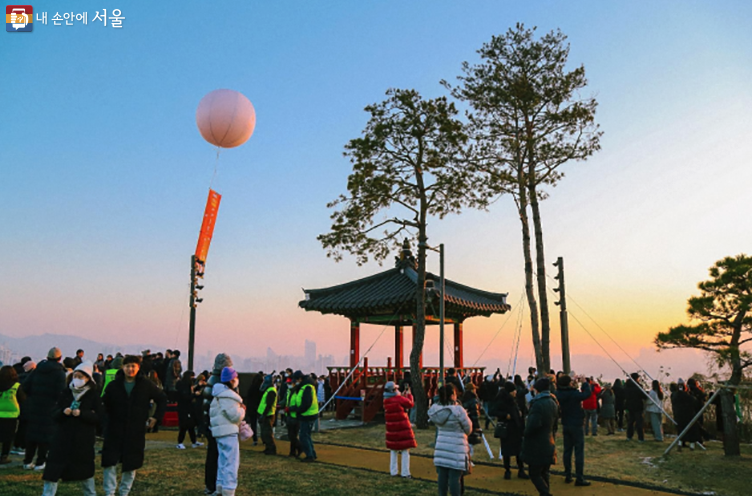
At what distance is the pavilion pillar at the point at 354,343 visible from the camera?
21516mm

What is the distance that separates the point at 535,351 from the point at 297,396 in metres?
9.29

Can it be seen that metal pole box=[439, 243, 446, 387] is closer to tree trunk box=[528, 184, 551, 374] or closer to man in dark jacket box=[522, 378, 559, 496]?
tree trunk box=[528, 184, 551, 374]

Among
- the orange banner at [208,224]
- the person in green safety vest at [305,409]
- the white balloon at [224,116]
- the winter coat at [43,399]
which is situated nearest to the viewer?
the winter coat at [43,399]

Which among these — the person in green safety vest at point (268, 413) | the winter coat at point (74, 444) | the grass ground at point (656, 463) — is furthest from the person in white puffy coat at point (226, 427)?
the grass ground at point (656, 463)

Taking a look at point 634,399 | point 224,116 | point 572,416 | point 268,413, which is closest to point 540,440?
point 572,416

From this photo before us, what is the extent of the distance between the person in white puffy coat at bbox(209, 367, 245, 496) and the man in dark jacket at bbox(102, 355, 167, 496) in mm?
822

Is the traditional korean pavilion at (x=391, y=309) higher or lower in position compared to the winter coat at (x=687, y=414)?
higher

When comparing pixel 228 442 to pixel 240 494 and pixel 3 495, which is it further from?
pixel 3 495

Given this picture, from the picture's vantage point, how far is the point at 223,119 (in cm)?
1340

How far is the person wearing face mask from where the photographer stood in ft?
20.1

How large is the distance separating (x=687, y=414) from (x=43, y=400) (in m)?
13.1

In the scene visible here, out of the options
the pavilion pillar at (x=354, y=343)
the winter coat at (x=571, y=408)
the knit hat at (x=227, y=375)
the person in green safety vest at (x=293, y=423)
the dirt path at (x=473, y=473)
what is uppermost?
the pavilion pillar at (x=354, y=343)

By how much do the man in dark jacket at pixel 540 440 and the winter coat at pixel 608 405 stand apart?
33.5 ft

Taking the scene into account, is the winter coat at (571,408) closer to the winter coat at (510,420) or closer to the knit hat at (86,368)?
the winter coat at (510,420)
